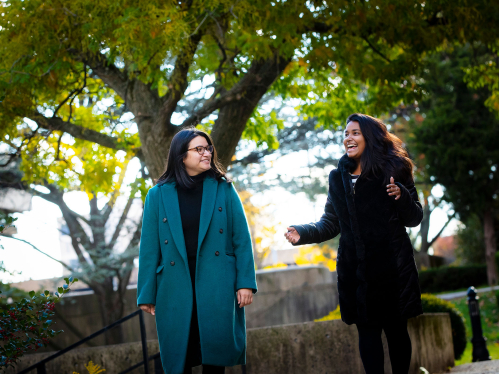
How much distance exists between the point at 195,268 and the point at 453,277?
20.7 meters

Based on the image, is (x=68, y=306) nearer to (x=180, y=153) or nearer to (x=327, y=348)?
(x=327, y=348)

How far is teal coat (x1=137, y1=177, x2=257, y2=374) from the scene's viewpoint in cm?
328

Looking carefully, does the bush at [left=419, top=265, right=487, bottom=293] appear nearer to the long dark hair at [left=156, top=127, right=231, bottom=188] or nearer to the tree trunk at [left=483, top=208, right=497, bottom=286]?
the tree trunk at [left=483, top=208, right=497, bottom=286]

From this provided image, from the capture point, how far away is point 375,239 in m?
3.55

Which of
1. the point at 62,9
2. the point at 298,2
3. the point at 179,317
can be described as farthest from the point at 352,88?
the point at 179,317

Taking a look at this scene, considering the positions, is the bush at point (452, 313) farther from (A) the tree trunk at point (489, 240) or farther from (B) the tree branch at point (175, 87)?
(A) the tree trunk at point (489, 240)

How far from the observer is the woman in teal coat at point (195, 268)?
10.8ft

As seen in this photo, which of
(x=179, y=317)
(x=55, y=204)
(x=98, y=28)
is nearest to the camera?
(x=179, y=317)

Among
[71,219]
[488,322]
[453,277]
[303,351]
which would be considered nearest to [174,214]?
[303,351]

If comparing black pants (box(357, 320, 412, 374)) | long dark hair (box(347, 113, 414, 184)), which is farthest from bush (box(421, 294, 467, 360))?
long dark hair (box(347, 113, 414, 184))

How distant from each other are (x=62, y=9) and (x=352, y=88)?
4.38 metres

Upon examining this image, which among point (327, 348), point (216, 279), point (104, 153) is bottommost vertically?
point (327, 348)

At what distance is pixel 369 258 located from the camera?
3.54 meters

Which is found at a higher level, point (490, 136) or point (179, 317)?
point (490, 136)
